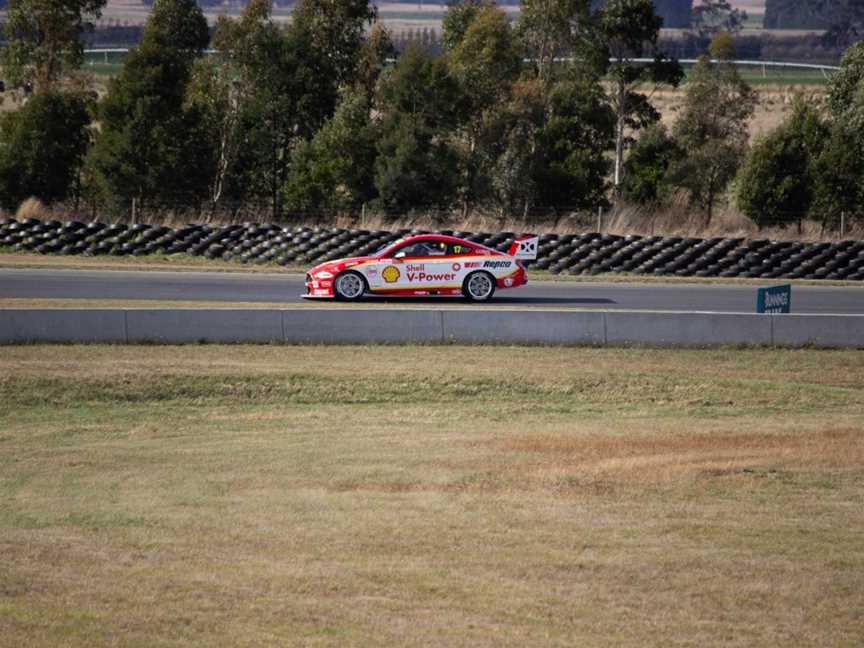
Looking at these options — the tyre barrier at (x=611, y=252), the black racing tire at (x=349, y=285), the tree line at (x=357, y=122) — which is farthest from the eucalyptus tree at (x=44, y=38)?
the black racing tire at (x=349, y=285)

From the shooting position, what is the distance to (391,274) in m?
23.4

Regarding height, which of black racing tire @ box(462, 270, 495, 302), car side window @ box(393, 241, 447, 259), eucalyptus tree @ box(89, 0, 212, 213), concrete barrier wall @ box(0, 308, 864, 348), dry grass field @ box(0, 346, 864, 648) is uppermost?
eucalyptus tree @ box(89, 0, 212, 213)

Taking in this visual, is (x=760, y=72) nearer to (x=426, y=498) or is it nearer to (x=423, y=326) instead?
(x=423, y=326)

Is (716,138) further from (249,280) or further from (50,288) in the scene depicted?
(50,288)

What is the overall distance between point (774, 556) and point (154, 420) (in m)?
8.24

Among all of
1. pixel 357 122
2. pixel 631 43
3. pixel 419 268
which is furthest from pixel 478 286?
pixel 631 43

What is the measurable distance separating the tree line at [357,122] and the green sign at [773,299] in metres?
19.5

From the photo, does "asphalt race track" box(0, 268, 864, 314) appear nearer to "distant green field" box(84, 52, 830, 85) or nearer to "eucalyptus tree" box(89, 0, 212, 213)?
"eucalyptus tree" box(89, 0, 212, 213)

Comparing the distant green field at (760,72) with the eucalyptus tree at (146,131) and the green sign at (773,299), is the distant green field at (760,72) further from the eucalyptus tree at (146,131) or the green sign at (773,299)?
the green sign at (773,299)

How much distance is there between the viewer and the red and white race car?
23422 millimetres

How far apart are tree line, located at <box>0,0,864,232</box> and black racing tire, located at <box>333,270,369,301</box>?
1706 cm

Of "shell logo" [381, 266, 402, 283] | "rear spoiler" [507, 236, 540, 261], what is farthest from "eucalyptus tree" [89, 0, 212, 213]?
"rear spoiler" [507, 236, 540, 261]

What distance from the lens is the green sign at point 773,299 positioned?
2030cm

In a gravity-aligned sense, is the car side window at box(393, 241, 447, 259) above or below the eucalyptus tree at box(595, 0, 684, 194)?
below
